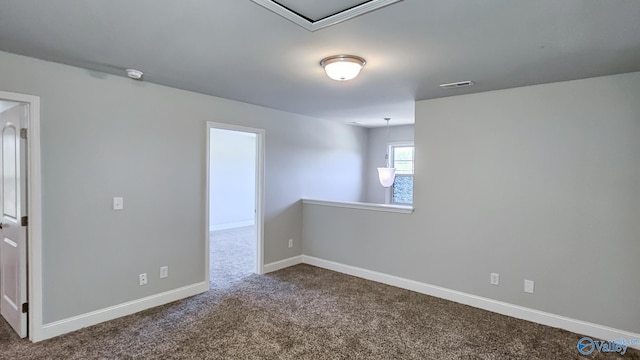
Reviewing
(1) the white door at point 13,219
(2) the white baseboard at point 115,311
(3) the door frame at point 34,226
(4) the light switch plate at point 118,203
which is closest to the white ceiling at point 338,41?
(3) the door frame at point 34,226

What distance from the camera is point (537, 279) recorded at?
10.7 feet

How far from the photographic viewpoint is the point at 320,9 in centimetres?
179

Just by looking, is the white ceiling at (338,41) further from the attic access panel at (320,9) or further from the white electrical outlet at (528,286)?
the white electrical outlet at (528,286)

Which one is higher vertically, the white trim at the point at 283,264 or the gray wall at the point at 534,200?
the gray wall at the point at 534,200

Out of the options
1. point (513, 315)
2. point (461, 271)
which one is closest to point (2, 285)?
point (461, 271)

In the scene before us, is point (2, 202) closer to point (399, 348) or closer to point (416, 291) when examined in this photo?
point (399, 348)

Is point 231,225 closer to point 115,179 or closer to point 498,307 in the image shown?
point 115,179

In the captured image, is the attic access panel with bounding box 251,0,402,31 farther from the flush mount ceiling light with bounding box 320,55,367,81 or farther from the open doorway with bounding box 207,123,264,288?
the open doorway with bounding box 207,123,264,288

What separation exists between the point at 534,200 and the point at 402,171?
10.7ft

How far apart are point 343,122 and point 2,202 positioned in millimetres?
4584

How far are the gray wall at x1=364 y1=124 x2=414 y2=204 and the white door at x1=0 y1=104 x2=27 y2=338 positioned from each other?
5.31 m

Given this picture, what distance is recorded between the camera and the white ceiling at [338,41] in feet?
5.86

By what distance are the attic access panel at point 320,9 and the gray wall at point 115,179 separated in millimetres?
2143

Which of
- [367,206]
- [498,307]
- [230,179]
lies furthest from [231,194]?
[498,307]
